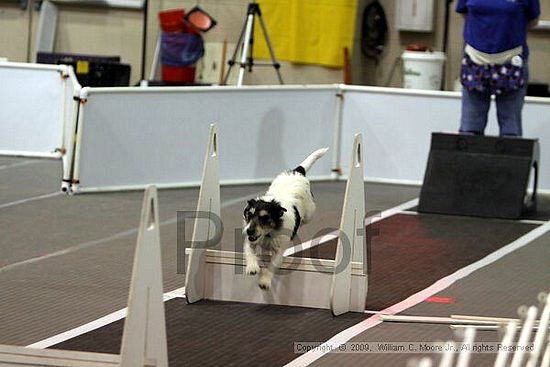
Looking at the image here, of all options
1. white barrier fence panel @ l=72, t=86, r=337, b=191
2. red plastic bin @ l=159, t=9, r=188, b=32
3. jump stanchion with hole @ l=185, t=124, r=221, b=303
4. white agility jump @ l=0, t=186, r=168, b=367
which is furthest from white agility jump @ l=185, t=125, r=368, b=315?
red plastic bin @ l=159, t=9, r=188, b=32

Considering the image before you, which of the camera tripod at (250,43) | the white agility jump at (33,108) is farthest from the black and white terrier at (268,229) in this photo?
the camera tripod at (250,43)

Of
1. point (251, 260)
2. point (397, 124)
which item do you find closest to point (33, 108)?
point (397, 124)

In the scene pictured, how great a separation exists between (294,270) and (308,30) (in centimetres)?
799

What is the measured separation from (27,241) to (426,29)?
723 centimetres

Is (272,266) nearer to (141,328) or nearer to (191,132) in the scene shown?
(141,328)

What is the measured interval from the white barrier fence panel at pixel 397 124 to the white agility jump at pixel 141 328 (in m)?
5.76

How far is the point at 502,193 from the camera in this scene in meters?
8.29

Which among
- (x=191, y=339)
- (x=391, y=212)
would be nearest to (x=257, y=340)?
(x=191, y=339)

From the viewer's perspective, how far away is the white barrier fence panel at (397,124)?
9.59 m

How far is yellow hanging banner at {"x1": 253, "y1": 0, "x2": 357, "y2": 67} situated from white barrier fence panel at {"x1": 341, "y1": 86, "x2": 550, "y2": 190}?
348 cm

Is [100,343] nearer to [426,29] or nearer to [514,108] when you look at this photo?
[514,108]

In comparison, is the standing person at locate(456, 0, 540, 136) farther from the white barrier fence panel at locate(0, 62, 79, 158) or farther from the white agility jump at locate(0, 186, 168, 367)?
the white agility jump at locate(0, 186, 168, 367)

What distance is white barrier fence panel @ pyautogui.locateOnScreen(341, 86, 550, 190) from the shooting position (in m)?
9.59

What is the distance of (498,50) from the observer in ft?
26.5
